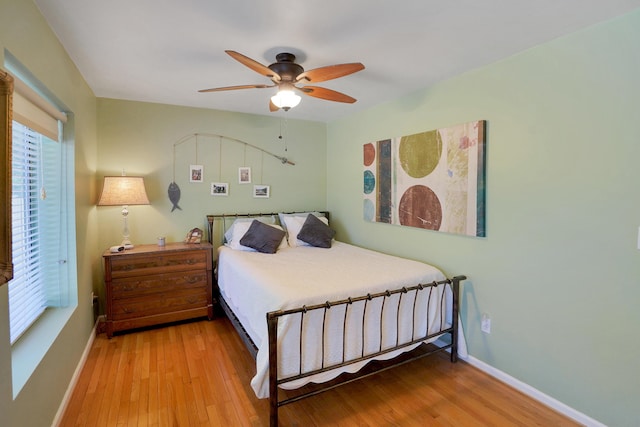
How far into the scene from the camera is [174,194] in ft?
11.9

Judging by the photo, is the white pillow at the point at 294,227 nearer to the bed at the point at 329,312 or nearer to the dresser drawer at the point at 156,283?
the bed at the point at 329,312

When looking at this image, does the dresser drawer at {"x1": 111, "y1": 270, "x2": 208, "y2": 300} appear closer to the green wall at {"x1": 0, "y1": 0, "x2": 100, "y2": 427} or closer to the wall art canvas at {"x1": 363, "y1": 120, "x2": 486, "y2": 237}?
the green wall at {"x1": 0, "y1": 0, "x2": 100, "y2": 427}

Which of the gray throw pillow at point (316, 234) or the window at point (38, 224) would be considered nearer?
the window at point (38, 224)

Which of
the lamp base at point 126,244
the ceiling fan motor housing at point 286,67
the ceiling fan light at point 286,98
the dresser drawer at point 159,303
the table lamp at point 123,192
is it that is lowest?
the dresser drawer at point 159,303

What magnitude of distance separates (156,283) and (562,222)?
341 centimetres

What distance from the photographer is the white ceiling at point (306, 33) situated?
1.70 m

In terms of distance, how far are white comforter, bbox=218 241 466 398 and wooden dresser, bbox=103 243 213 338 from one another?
390 millimetres

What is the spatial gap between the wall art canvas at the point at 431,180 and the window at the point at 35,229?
2.79 metres

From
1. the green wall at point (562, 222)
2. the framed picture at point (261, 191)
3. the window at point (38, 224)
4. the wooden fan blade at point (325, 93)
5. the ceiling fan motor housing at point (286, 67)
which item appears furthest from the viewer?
Result: the framed picture at point (261, 191)

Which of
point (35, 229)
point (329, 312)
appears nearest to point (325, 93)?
point (329, 312)

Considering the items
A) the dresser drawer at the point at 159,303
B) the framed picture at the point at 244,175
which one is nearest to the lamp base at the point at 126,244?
the dresser drawer at the point at 159,303

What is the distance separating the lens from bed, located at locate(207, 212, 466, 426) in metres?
1.92

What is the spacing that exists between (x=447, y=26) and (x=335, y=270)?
1.85 m

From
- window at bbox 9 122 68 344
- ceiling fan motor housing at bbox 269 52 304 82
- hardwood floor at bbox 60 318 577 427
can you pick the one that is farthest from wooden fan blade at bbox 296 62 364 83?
hardwood floor at bbox 60 318 577 427
